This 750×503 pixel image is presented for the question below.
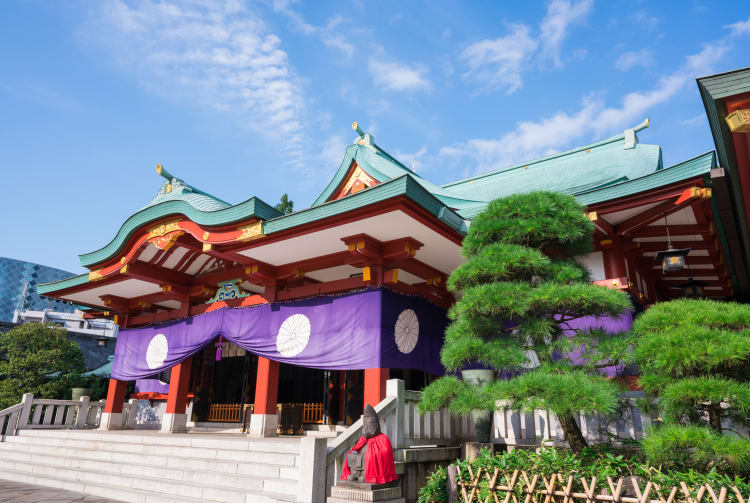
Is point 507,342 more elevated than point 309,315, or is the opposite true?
point 309,315

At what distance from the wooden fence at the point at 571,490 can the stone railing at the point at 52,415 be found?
42.5 feet

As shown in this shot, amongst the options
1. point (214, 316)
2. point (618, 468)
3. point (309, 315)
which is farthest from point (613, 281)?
point (214, 316)

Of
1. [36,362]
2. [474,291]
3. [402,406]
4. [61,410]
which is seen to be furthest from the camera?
[36,362]

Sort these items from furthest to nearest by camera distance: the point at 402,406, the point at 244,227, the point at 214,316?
the point at 214,316 < the point at 244,227 < the point at 402,406

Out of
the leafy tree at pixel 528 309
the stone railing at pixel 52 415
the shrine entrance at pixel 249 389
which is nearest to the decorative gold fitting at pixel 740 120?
the leafy tree at pixel 528 309

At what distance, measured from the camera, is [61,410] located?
568 inches

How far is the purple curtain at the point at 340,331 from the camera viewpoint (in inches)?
375

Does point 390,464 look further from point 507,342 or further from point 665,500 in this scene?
point 665,500

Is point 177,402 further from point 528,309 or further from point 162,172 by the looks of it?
point 528,309

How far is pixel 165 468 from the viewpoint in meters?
8.32

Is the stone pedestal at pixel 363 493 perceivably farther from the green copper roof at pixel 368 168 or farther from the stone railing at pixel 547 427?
the green copper roof at pixel 368 168

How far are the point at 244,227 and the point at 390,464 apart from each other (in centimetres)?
588

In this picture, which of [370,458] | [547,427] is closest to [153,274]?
[370,458]

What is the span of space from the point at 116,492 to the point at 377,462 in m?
4.91
